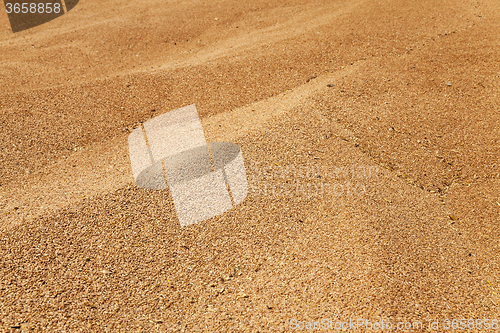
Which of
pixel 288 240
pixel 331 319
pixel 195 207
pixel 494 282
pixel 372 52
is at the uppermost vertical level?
pixel 372 52

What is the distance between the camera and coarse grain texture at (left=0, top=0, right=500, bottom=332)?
2086mm

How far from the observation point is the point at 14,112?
4.11 meters

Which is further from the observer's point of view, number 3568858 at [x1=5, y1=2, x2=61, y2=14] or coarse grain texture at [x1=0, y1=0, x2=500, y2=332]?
number 3568858 at [x1=5, y1=2, x2=61, y2=14]

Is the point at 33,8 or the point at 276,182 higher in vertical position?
the point at 33,8

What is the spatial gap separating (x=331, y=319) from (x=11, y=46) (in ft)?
22.6

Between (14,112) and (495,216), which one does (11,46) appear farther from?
(495,216)

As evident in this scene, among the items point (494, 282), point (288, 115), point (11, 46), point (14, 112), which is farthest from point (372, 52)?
point (11, 46)

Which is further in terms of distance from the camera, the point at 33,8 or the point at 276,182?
the point at 33,8

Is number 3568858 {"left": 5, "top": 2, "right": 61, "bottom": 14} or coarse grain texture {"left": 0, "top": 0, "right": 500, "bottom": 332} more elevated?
number 3568858 {"left": 5, "top": 2, "right": 61, "bottom": 14}

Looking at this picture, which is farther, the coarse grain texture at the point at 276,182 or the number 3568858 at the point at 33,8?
the number 3568858 at the point at 33,8

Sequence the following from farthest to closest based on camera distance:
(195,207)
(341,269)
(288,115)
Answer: (288,115)
(195,207)
(341,269)

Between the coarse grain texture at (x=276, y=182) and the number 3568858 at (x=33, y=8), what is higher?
the number 3568858 at (x=33, y=8)

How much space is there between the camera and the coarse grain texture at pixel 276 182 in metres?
Result: 2.09

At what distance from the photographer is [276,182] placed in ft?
9.39
